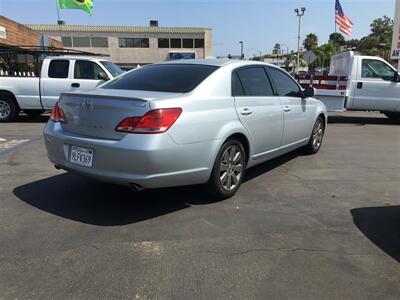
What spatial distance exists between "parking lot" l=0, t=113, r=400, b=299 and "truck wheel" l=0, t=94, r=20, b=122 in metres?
5.92

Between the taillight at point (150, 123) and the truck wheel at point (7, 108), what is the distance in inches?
349

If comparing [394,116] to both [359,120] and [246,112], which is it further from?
[246,112]

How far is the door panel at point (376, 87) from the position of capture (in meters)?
12.1

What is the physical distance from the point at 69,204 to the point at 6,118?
817 cm

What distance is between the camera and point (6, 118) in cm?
1152

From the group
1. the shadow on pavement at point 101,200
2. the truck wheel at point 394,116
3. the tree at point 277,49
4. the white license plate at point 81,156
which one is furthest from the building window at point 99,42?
the tree at point 277,49

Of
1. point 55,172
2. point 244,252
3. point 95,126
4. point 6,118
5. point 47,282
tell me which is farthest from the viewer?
point 6,118

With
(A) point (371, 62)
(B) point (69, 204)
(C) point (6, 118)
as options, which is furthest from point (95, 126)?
(A) point (371, 62)

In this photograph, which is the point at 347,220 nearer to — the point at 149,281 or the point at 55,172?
the point at 149,281

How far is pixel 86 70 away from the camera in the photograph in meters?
Answer: 11.4

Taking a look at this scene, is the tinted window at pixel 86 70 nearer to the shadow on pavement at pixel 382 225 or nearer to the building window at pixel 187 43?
the shadow on pavement at pixel 382 225

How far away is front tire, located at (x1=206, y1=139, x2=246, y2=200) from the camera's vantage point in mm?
4543

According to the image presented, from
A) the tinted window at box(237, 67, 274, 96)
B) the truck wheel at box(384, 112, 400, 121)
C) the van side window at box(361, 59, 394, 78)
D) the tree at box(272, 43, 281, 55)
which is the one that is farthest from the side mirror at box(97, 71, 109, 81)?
the tree at box(272, 43, 281, 55)

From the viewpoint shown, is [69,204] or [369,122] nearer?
[69,204]
